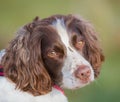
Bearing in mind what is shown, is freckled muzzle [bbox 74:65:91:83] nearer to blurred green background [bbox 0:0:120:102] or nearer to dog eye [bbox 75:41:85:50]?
dog eye [bbox 75:41:85:50]

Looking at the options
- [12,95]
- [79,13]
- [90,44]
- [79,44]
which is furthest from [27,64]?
[79,13]

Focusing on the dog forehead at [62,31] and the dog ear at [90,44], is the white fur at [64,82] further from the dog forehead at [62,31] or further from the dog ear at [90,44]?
the dog ear at [90,44]

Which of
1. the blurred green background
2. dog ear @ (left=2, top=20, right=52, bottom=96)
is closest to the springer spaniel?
dog ear @ (left=2, top=20, right=52, bottom=96)

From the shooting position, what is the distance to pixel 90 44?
6586mm

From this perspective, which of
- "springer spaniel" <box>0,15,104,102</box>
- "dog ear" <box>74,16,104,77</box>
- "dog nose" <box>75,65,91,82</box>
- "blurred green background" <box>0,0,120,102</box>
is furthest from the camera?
"blurred green background" <box>0,0,120,102</box>

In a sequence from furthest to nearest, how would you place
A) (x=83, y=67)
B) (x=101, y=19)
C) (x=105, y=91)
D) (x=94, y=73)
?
1. (x=101, y=19)
2. (x=105, y=91)
3. (x=94, y=73)
4. (x=83, y=67)

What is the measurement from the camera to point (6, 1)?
12.2m

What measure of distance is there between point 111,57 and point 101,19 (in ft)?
3.36

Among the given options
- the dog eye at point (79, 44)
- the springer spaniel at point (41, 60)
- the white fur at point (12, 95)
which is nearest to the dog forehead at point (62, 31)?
the springer spaniel at point (41, 60)

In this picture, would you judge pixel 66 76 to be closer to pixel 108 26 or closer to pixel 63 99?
pixel 63 99

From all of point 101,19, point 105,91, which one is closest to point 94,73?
point 105,91

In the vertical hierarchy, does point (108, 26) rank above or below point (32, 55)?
below

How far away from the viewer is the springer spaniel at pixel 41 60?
6.34 meters

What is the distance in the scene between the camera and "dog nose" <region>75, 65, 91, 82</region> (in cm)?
623
